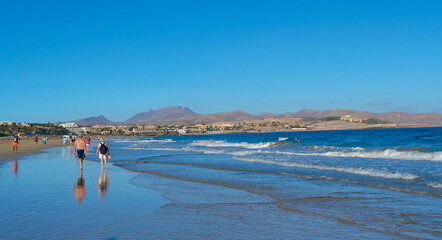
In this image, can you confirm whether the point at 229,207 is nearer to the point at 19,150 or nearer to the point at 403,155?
the point at 403,155

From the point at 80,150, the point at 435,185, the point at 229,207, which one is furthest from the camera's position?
the point at 80,150

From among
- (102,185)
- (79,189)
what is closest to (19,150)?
(102,185)

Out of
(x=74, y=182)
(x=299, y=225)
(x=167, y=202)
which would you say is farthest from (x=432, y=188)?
(x=74, y=182)

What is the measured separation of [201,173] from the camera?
1867 cm

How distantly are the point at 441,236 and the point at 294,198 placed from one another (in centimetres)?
461

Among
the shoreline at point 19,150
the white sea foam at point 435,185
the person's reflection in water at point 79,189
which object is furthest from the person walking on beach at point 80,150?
the white sea foam at point 435,185

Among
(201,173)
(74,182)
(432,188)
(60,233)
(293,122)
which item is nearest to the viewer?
(60,233)

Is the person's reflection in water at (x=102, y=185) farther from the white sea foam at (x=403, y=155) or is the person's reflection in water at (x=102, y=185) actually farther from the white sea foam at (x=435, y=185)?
the white sea foam at (x=403, y=155)

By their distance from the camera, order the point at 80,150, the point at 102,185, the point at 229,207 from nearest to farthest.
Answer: the point at 229,207 → the point at 102,185 → the point at 80,150

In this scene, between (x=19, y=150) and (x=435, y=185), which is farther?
(x=19, y=150)

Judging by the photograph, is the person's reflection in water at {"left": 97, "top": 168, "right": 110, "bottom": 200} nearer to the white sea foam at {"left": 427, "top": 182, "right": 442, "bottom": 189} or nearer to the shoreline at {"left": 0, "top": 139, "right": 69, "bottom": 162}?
the white sea foam at {"left": 427, "top": 182, "right": 442, "bottom": 189}

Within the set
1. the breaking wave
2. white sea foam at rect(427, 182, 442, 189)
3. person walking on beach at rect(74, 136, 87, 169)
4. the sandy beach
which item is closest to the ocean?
white sea foam at rect(427, 182, 442, 189)

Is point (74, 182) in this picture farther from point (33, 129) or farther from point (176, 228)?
point (33, 129)

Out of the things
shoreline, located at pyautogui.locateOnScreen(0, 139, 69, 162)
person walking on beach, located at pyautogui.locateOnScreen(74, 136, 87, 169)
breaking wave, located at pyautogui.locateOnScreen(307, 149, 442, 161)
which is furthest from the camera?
shoreline, located at pyautogui.locateOnScreen(0, 139, 69, 162)
